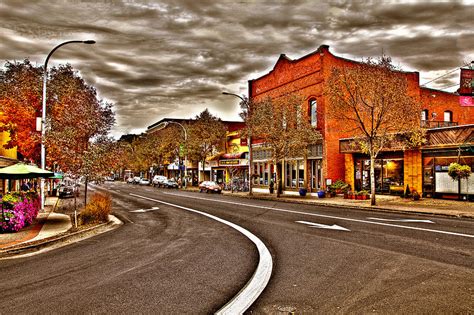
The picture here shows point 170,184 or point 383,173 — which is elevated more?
point 383,173

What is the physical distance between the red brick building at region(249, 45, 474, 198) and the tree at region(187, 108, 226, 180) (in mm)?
8004

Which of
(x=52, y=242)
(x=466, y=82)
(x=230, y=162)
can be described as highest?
(x=466, y=82)

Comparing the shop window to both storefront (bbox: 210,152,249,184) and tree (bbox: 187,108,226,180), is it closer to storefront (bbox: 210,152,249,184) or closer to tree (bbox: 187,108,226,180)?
storefront (bbox: 210,152,249,184)

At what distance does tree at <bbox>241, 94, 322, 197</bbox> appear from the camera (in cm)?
3192

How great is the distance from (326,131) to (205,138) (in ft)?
69.3

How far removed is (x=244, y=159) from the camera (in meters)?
48.1

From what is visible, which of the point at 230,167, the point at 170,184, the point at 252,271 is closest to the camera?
the point at 252,271

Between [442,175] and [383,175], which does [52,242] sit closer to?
[442,175]

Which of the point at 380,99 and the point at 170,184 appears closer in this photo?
the point at 380,99

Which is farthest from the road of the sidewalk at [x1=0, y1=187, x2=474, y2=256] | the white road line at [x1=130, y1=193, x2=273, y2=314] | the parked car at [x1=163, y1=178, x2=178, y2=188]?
the parked car at [x1=163, y1=178, x2=178, y2=188]

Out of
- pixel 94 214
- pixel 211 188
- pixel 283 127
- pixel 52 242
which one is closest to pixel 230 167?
pixel 211 188

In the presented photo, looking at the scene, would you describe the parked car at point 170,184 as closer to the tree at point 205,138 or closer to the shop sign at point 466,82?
the tree at point 205,138

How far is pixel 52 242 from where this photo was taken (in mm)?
12414

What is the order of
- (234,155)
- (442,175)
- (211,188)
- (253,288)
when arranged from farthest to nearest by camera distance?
(234,155) → (211,188) → (442,175) → (253,288)
